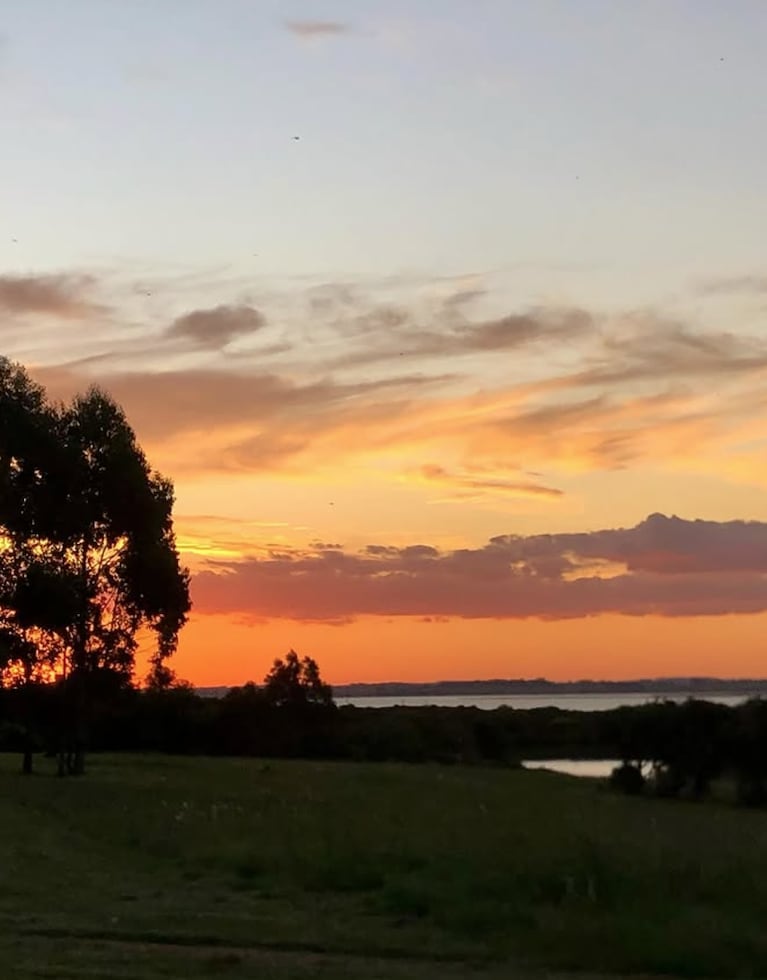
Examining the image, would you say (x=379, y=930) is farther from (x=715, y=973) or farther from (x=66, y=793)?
(x=66, y=793)

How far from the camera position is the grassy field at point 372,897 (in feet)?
42.8

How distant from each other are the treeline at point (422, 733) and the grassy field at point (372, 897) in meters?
30.6

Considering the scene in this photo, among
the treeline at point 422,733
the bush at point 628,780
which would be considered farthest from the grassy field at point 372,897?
the treeline at point 422,733

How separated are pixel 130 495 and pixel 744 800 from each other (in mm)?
26522

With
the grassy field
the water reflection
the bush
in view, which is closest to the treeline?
the bush

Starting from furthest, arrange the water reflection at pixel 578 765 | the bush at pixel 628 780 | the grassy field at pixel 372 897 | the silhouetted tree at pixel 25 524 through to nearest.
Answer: the water reflection at pixel 578 765 < the bush at pixel 628 780 < the silhouetted tree at pixel 25 524 < the grassy field at pixel 372 897

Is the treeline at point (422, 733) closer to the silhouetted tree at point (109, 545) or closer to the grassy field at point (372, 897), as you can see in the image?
the silhouetted tree at point (109, 545)

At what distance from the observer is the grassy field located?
13.0m

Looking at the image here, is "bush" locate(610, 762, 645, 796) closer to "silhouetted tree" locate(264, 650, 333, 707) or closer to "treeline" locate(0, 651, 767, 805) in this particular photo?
"treeline" locate(0, 651, 767, 805)

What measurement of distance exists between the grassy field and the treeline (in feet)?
101

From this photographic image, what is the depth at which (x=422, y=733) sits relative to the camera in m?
84.8

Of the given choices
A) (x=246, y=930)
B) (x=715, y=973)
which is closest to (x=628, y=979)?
(x=715, y=973)

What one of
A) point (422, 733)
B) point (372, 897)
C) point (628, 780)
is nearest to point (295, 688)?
point (422, 733)

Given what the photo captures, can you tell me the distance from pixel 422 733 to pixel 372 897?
6883 centimetres
